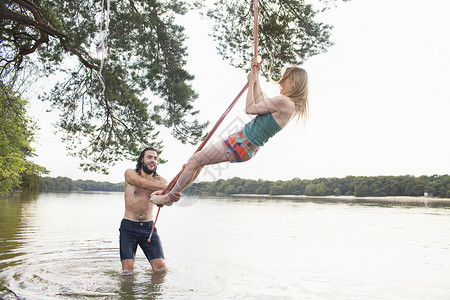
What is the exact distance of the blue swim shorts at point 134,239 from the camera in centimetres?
630

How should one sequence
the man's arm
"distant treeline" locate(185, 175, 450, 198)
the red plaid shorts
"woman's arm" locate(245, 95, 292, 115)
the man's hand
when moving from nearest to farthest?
1. "woman's arm" locate(245, 95, 292, 115)
2. the red plaid shorts
3. the man's hand
4. the man's arm
5. "distant treeline" locate(185, 175, 450, 198)

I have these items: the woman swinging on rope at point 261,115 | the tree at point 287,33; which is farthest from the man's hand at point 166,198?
the tree at point 287,33

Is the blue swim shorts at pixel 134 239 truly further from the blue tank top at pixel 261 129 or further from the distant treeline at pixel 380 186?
the distant treeline at pixel 380 186

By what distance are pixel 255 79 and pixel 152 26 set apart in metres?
5.87

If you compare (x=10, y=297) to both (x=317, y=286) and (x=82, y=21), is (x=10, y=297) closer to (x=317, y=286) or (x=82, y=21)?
(x=317, y=286)

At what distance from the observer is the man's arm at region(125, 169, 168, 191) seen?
612 centimetres

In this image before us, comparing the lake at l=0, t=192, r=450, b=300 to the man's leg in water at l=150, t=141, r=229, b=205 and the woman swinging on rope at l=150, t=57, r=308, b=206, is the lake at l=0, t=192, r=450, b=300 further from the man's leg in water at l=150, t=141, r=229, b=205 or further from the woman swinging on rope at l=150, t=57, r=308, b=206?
the woman swinging on rope at l=150, t=57, r=308, b=206

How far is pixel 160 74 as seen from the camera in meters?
10.0

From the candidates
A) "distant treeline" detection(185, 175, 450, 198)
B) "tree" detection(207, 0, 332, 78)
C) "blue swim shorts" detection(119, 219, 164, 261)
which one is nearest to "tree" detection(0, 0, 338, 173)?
"tree" detection(207, 0, 332, 78)

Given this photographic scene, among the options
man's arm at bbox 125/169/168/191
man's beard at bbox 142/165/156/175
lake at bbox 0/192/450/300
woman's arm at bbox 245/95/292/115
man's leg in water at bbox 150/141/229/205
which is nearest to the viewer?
woman's arm at bbox 245/95/292/115

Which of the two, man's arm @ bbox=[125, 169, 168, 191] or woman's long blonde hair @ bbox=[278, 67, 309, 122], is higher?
woman's long blonde hair @ bbox=[278, 67, 309, 122]

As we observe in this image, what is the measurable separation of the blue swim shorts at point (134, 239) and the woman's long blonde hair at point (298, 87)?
10.6 ft

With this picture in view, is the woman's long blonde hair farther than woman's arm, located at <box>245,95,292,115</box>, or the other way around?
the woman's long blonde hair

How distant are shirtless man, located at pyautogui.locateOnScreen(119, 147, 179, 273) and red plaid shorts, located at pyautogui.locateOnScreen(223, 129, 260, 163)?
6.58ft
